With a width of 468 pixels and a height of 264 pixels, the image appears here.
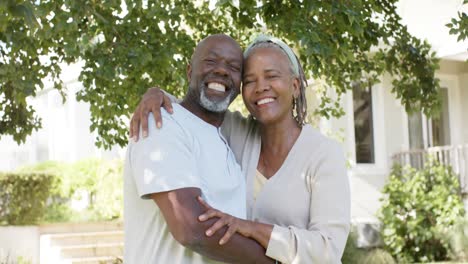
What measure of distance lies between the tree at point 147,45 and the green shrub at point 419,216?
4268mm

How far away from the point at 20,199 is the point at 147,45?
7.30 m

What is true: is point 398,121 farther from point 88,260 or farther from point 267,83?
point 267,83

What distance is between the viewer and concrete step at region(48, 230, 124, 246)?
12164mm

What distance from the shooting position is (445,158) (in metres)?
13.7

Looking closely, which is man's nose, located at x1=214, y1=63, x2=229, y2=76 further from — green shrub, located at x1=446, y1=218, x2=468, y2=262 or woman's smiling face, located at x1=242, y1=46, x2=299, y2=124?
green shrub, located at x1=446, y1=218, x2=468, y2=262

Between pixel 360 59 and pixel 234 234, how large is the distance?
6.28 meters

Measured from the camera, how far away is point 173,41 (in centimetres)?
698

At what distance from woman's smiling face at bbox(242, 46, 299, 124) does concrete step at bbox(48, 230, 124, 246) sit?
9.52 m

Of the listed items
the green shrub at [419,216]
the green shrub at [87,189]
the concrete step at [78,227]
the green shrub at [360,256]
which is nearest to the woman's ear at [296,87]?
the green shrub at [360,256]

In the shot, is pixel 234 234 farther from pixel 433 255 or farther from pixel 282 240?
pixel 433 255

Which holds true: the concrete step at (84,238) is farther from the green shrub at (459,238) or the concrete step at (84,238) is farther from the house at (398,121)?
the green shrub at (459,238)

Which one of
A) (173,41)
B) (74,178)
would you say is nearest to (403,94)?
(173,41)

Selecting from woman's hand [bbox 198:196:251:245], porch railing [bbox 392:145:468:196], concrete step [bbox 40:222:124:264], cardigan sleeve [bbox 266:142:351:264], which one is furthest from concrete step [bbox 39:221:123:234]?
woman's hand [bbox 198:196:251:245]

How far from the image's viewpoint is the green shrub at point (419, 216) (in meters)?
12.2
